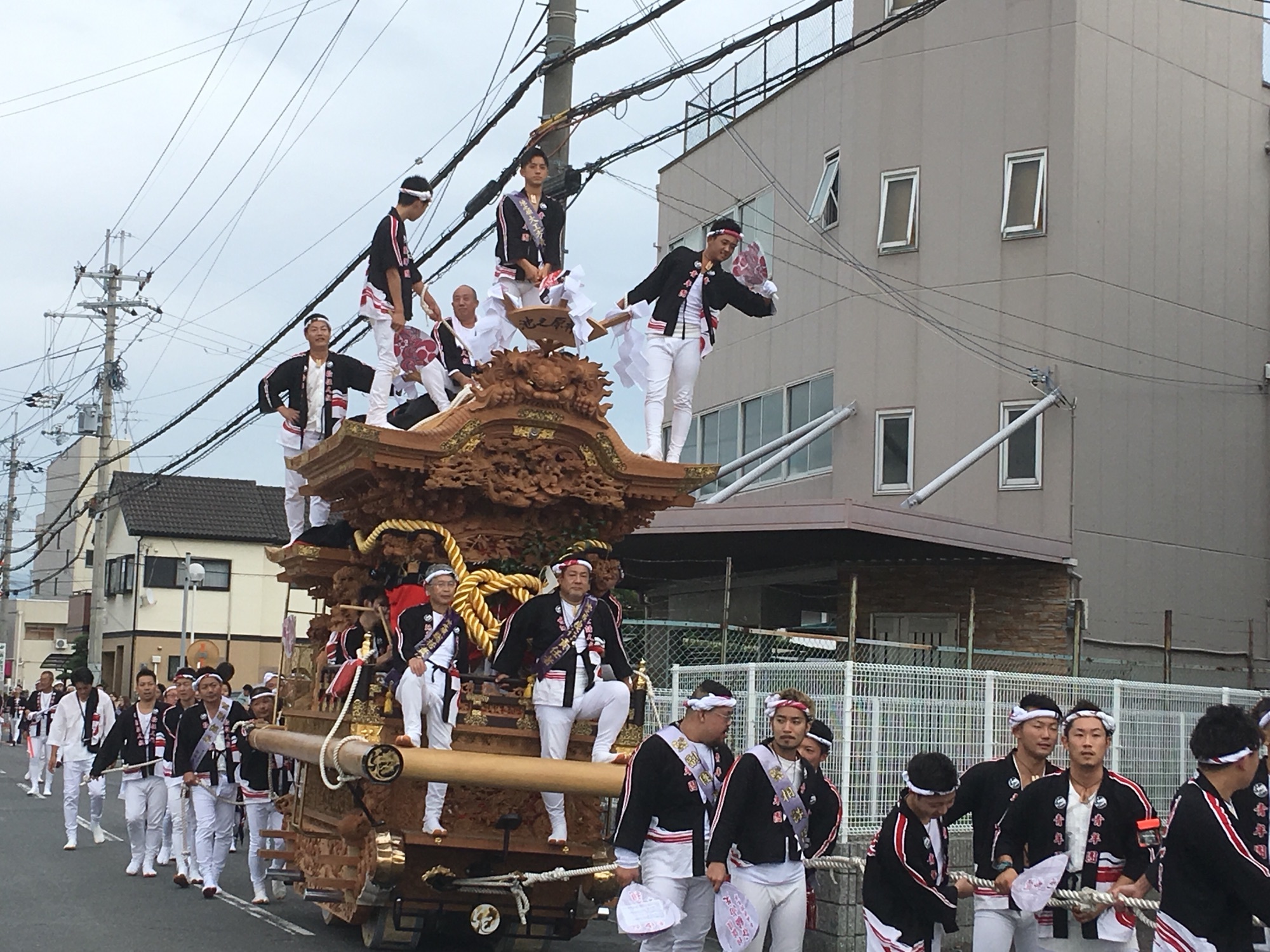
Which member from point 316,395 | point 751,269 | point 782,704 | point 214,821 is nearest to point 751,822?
point 782,704

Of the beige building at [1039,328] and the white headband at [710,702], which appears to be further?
the beige building at [1039,328]

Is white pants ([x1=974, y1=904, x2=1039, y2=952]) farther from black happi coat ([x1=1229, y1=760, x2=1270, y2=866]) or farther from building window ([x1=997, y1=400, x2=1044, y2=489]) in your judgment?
building window ([x1=997, y1=400, x2=1044, y2=489])

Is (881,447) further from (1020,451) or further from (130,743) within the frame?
(130,743)

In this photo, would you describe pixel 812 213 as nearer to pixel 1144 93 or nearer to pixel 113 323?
pixel 1144 93

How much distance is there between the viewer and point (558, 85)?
14.5 metres

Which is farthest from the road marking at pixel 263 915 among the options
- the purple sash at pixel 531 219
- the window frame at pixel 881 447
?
the window frame at pixel 881 447

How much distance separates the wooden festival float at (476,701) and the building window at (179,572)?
42.5 m

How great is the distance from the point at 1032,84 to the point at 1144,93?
1.66 metres

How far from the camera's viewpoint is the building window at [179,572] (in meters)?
52.4

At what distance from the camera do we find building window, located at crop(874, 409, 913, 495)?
20625mm

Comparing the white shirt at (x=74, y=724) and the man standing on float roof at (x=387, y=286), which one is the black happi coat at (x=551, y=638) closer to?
the man standing on float roof at (x=387, y=286)

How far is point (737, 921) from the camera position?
7680 mm

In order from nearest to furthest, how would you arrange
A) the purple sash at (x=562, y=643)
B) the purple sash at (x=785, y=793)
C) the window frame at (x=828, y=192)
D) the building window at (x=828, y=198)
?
the purple sash at (x=785, y=793), the purple sash at (x=562, y=643), the window frame at (x=828, y=192), the building window at (x=828, y=198)

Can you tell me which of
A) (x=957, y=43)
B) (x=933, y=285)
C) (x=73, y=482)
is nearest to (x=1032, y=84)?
(x=957, y=43)
